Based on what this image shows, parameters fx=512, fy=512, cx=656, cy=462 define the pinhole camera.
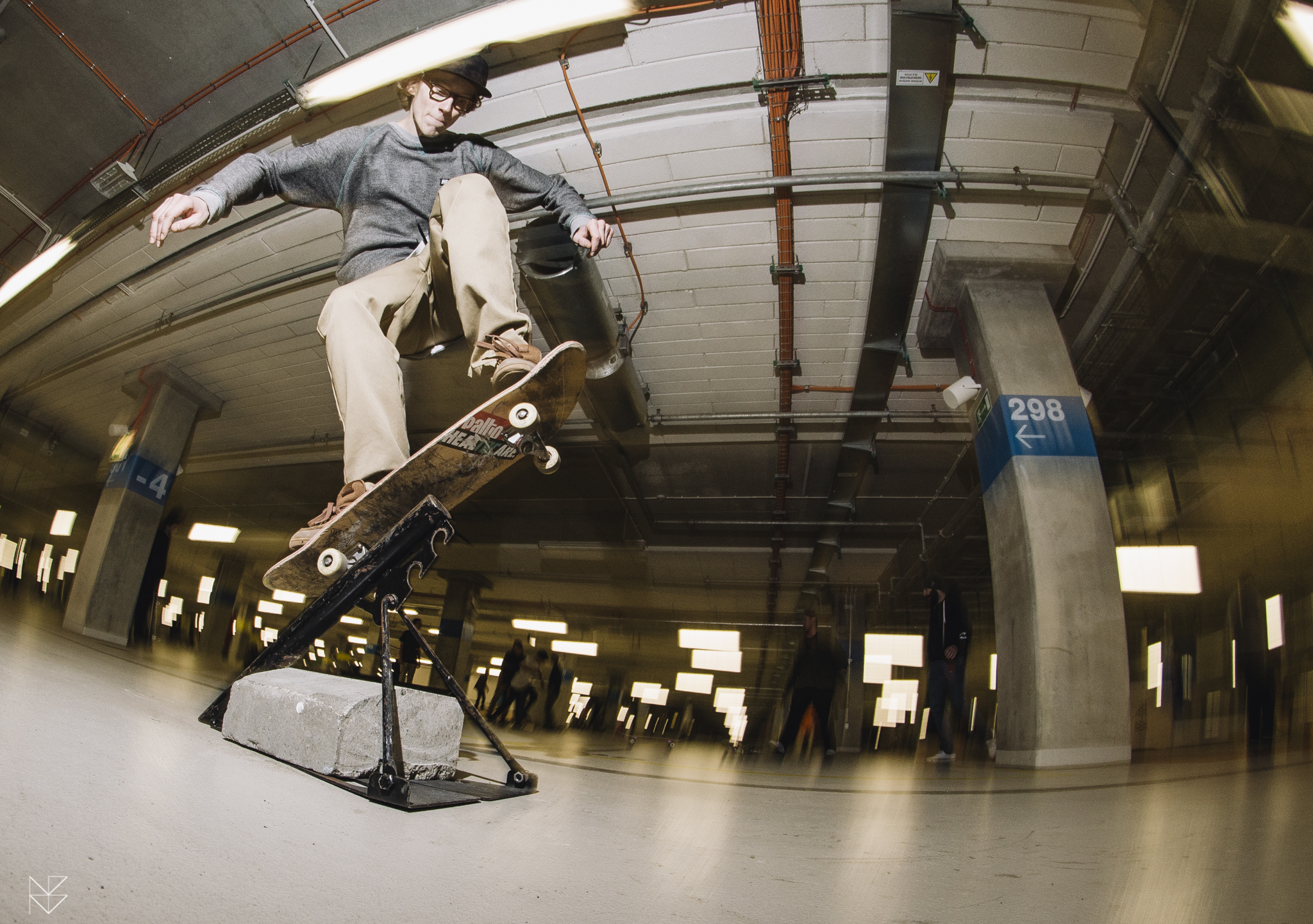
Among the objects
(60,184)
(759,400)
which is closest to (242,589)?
(60,184)

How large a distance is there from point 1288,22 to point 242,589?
2.43 m

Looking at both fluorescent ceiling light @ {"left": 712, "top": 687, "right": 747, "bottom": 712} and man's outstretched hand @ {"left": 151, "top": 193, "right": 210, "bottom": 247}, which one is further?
fluorescent ceiling light @ {"left": 712, "top": 687, "right": 747, "bottom": 712}

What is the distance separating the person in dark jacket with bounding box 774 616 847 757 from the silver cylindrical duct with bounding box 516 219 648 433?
1093mm

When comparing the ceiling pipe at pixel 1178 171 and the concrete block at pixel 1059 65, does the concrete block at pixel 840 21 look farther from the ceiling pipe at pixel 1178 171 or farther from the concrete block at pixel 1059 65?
the ceiling pipe at pixel 1178 171

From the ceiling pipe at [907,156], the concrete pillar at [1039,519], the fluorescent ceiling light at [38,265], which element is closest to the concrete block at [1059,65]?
the ceiling pipe at [907,156]

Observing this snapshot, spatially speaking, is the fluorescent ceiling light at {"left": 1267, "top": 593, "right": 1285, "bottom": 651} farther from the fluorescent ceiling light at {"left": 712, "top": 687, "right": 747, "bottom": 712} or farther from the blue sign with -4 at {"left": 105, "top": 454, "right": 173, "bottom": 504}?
the blue sign with -4 at {"left": 105, "top": 454, "right": 173, "bottom": 504}

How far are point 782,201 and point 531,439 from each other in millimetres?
1184

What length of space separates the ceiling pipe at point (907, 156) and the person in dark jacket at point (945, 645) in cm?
77

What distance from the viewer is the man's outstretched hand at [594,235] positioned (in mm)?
1287

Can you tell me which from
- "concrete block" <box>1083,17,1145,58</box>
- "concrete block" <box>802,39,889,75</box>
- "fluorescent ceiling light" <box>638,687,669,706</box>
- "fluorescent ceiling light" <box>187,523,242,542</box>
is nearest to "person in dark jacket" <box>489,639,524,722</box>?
"fluorescent ceiling light" <box>638,687,669,706</box>

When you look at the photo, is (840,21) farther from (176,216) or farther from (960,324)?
(176,216)

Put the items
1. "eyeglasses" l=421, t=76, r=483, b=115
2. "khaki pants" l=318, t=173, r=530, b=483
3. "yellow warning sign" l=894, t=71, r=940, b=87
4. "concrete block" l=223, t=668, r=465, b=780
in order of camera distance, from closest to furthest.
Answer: "concrete block" l=223, t=668, r=465, b=780 < "khaki pants" l=318, t=173, r=530, b=483 < "yellow warning sign" l=894, t=71, r=940, b=87 < "eyeglasses" l=421, t=76, r=483, b=115

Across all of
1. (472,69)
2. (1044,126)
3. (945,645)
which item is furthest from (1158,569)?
(472,69)

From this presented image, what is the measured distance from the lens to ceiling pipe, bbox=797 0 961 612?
45.1 inches
